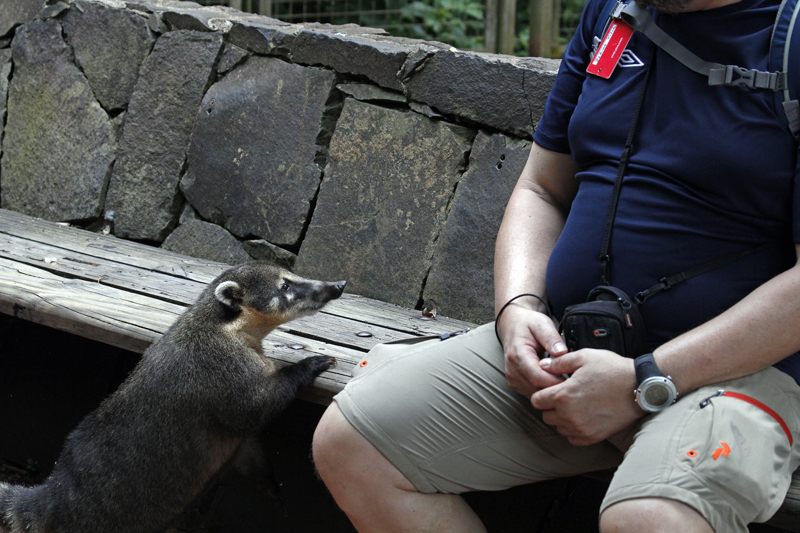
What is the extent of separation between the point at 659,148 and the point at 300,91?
7.05 ft

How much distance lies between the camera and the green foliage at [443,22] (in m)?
6.12

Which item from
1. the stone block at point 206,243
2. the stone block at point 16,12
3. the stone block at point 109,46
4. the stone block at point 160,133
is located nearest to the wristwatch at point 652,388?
the stone block at point 206,243

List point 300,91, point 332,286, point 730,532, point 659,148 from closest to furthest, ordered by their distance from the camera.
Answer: point 730,532 < point 659,148 < point 332,286 < point 300,91

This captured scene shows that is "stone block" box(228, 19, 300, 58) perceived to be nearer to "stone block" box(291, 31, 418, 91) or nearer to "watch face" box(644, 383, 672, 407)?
"stone block" box(291, 31, 418, 91)

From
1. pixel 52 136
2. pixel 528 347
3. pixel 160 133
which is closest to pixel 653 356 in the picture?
pixel 528 347

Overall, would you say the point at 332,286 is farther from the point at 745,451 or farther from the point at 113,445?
the point at 745,451

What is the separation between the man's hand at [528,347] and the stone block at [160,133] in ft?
8.51

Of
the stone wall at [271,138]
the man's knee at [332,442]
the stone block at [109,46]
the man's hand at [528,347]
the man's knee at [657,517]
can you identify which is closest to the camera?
the man's knee at [657,517]

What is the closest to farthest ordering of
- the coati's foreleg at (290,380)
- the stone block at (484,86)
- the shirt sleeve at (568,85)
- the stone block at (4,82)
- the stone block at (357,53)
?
the shirt sleeve at (568,85), the coati's foreleg at (290,380), the stone block at (484,86), the stone block at (357,53), the stone block at (4,82)

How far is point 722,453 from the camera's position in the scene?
130 cm

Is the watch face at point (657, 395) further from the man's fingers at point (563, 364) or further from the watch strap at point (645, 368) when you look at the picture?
the man's fingers at point (563, 364)

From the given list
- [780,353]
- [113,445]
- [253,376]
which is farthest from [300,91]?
[780,353]

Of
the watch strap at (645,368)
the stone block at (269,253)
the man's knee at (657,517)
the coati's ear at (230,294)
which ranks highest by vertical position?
the watch strap at (645,368)

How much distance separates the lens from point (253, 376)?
2.31 metres
